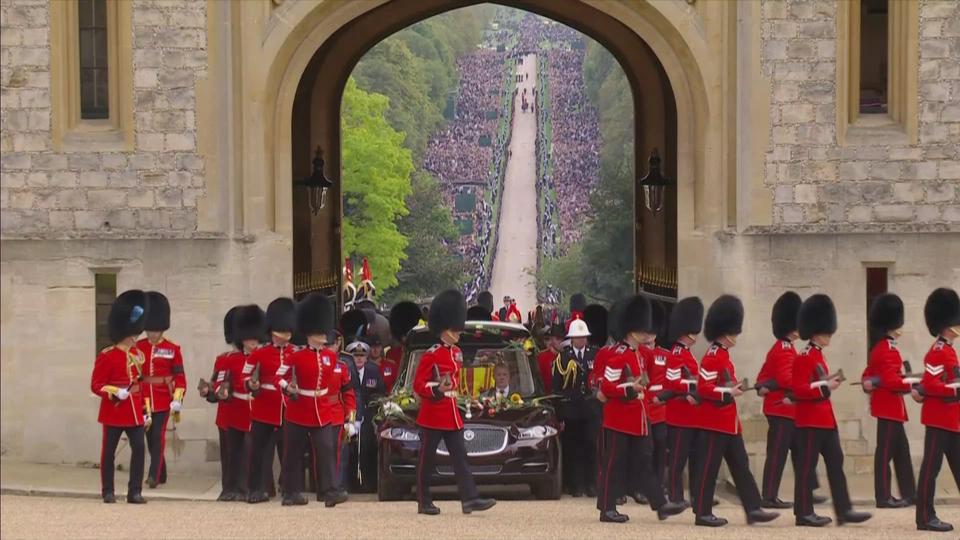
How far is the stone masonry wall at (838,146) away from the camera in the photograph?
17.3 metres

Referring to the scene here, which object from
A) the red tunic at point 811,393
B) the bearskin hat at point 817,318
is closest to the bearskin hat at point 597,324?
the bearskin hat at point 817,318

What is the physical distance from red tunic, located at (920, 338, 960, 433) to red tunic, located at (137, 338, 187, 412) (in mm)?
5666

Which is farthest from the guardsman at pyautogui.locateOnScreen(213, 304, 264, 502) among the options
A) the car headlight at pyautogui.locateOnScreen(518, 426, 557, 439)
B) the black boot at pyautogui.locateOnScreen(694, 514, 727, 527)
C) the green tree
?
the green tree

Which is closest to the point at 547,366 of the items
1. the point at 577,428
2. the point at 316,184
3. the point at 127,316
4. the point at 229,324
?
the point at 577,428

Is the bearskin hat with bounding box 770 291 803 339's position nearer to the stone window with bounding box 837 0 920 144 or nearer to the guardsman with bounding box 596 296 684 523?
the guardsman with bounding box 596 296 684 523

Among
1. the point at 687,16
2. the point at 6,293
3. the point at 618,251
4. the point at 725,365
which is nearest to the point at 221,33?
the point at 6,293

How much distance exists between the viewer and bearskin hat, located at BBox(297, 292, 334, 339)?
566 inches

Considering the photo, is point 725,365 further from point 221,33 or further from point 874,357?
point 221,33

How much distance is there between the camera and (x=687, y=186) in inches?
717

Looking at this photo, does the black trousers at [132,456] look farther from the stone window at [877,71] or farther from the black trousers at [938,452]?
the stone window at [877,71]

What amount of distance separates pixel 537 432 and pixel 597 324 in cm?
279

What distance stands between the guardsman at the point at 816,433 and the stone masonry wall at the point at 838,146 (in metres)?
4.02

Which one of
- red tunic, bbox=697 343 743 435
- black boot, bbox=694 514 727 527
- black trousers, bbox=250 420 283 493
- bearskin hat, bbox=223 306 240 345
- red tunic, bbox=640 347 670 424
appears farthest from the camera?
bearskin hat, bbox=223 306 240 345

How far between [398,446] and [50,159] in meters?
4.58
